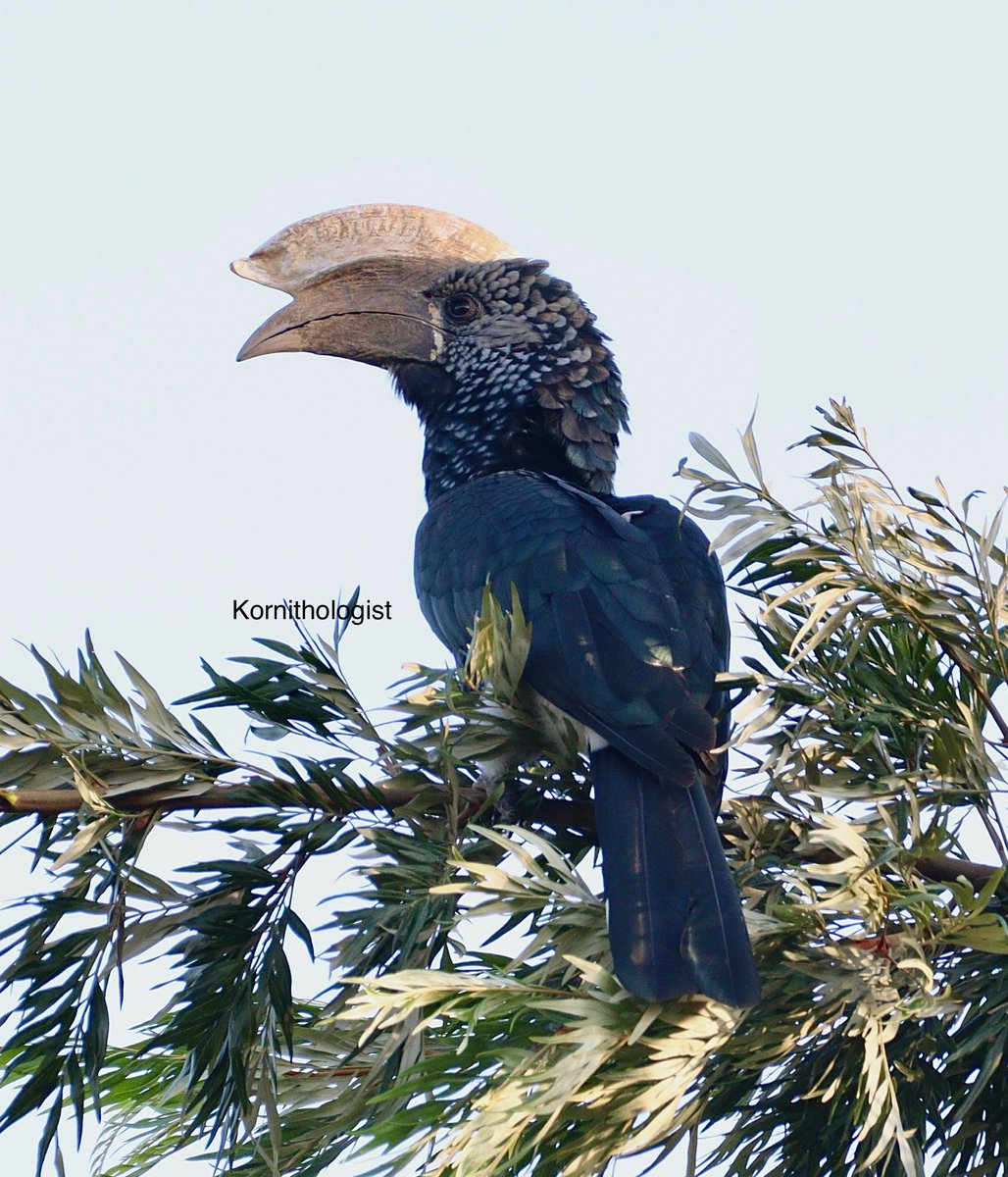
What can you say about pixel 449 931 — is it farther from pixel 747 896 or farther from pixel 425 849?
pixel 747 896

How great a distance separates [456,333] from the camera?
4.44 metres

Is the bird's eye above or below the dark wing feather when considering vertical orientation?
above

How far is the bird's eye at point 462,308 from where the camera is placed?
4.46m

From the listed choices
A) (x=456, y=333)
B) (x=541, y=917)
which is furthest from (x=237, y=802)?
(x=456, y=333)

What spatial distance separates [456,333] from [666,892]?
2610mm

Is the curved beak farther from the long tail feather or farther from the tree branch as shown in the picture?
the tree branch

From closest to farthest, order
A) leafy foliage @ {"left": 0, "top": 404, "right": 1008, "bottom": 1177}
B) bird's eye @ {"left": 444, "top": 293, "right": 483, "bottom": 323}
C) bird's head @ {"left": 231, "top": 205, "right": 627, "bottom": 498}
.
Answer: leafy foliage @ {"left": 0, "top": 404, "right": 1008, "bottom": 1177} → bird's head @ {"left": 231, "top": 205, "right": 627, "bottom": 498} → bird's eye @ {"left": 444, "top": 293, "right": 483, "bottom": 323}

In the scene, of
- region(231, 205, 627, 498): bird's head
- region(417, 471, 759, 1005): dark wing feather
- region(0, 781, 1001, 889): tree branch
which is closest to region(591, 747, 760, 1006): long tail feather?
region(417, 471, 759, 1005): dark wing feather

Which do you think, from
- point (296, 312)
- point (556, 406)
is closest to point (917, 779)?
point (556, 406)

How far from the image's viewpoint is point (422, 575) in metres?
3.44

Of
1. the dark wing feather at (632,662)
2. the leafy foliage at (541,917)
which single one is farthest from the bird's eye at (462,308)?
the leafy foliage at (541,917)

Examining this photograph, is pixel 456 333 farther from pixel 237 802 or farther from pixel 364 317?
pixel 237 802

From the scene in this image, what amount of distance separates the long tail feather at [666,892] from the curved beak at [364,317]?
7.41ft

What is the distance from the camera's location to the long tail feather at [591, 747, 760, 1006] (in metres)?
1.87
